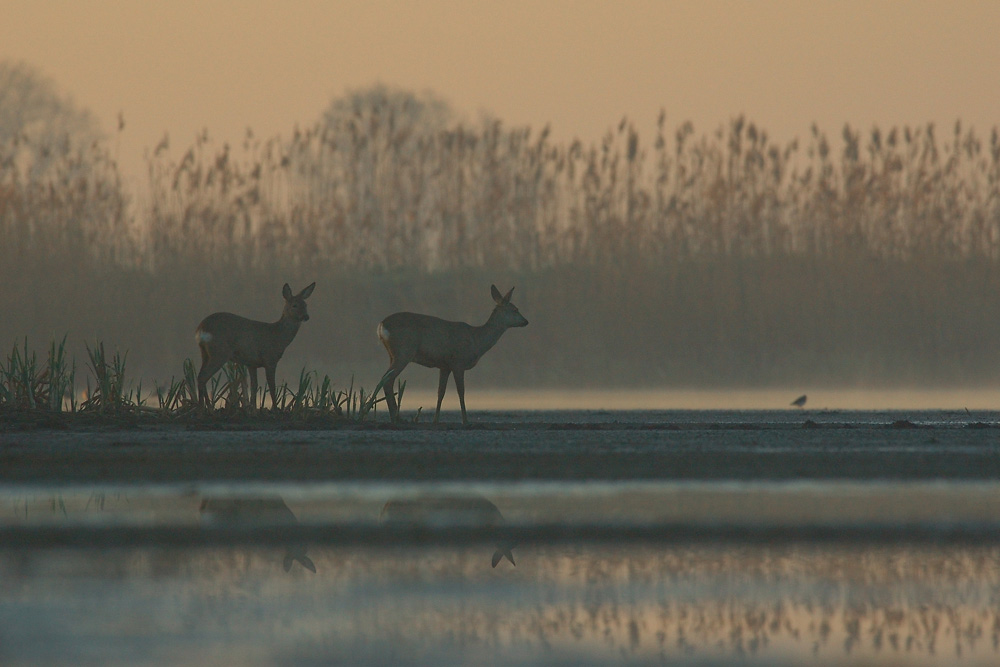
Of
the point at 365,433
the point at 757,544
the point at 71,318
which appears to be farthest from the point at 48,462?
the point at 71,318

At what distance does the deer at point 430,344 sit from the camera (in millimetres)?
14789

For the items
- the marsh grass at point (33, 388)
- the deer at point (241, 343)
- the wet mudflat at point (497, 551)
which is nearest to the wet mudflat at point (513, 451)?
the wet mudflat at point (497, 551)

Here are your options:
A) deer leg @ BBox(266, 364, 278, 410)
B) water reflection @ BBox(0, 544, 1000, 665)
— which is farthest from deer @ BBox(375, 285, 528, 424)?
water reflection @ BBox(0, 544, 1000, 665)

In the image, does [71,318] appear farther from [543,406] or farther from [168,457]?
[168,457]

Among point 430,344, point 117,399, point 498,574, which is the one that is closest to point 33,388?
point 117,399

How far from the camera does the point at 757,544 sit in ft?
22.6

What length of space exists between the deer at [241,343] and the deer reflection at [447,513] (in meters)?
6.43

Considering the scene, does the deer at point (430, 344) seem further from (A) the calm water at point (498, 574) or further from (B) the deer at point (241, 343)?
(A) the calm water at point (498, 574)

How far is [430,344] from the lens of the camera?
1498 centimetres

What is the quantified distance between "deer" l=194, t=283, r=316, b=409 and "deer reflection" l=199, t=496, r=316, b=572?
20.6 feet

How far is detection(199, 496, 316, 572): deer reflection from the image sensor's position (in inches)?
292

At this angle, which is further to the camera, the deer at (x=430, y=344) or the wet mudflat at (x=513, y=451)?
the deer at (x=430, y=344)

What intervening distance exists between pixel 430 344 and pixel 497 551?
27.6 ft

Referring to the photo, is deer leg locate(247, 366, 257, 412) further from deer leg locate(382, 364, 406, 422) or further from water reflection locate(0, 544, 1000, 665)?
water reflection locate(0, 544, 1000, 665)
